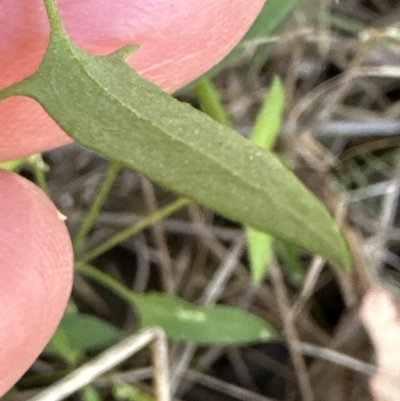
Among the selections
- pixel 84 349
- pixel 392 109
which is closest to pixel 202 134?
pixel 84 349

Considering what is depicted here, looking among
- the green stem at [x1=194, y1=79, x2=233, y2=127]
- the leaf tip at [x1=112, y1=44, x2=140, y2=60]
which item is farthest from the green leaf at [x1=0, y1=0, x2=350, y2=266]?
the green stem at [x1=194, y1=79, x2=233, y2=127]

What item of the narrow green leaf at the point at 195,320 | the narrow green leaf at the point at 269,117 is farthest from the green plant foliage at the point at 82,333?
the narrow green leaf at the point at 269,117

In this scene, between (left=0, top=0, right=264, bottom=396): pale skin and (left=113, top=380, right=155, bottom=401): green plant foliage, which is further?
(left=113, top=380, right=155, bottom=401): green plant foliage

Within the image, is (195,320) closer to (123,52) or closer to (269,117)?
(269,117)

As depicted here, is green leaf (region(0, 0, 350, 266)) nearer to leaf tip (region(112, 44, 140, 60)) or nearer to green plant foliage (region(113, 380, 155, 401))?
leaf tip (region(112, 44, 140, 60))

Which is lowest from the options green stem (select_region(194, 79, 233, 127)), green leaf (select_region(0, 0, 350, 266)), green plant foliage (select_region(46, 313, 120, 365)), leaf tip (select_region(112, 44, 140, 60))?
green plant foliage (select_region(46, 313, 120, 365))
